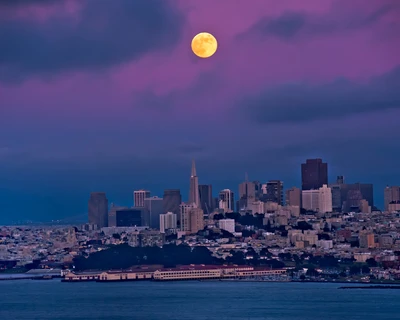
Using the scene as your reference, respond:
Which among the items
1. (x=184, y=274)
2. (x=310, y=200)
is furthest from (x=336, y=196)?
(x=184, y=274)

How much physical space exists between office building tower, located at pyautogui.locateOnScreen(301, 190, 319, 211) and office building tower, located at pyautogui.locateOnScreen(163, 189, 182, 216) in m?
9.36

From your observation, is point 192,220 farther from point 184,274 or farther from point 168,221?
point 184,274

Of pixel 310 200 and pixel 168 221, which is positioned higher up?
pixel 310 200

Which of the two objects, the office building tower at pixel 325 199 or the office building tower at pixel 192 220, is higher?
the office building tower at pixel 325 199

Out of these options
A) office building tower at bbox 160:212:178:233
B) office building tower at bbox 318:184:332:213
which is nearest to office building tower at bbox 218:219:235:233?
office building tower at bbox 160:212:178:233

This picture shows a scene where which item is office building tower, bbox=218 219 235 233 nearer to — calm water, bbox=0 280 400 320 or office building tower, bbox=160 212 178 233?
office building tower, bbox=160 212 178 233

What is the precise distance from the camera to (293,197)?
94312 mm

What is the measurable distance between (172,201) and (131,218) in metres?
8.97

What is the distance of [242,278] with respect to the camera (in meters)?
58.7

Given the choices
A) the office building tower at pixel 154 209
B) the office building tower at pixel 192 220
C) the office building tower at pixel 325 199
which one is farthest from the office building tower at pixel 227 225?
the office building tower at pixel 154 209

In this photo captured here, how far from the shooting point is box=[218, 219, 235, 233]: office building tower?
8212 cm

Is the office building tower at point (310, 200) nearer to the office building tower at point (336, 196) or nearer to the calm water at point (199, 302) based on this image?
the office building tower at point (336, 196)

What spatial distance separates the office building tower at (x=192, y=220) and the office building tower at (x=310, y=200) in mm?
12957

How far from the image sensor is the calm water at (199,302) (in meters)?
37.2
